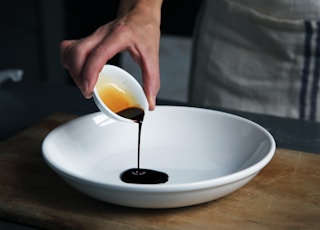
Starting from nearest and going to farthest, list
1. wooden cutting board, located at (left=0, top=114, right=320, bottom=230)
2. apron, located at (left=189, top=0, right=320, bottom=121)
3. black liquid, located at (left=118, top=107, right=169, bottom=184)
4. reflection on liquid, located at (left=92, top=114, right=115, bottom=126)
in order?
wooden cutting board, located at (left=0, top=114, right=320, bottom=230), black liquid, located at (left=118, top=107, right=169, bottom=184), reflection on liquid, located at (left=92, top=114, right=115, bottom=126), apron, located at (left=189, top=0, right=320, bottom=121)

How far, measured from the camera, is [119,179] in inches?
28.0

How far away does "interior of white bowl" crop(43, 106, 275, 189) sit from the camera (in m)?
0.72

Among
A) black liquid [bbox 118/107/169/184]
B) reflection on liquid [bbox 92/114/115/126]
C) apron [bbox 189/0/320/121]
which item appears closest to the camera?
black liquid [bbox 118/107/169/184]

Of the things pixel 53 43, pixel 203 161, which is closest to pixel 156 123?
pixel 203 161

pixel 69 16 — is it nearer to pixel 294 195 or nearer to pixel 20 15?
pixel 20 15

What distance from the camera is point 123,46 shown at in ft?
2.46

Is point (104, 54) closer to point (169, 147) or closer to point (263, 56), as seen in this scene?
point (169, 147)

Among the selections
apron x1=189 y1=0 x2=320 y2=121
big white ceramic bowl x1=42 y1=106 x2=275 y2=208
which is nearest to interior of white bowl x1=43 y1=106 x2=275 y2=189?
big white ceramic bowl x1=42 y1=106 x2=275 y2=208

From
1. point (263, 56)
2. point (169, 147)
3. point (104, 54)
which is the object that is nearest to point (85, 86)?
point (104, 54)

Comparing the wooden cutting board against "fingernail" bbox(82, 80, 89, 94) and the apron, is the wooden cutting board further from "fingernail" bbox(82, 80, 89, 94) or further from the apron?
the apron

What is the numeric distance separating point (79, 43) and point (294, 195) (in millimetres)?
312

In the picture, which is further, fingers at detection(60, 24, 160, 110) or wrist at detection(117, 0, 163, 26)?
wrist at detection(117, 0, 163, 26)

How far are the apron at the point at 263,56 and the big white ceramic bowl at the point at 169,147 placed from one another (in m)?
0.25

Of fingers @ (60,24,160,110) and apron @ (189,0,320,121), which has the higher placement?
fingers @ (60,24,160,110)
